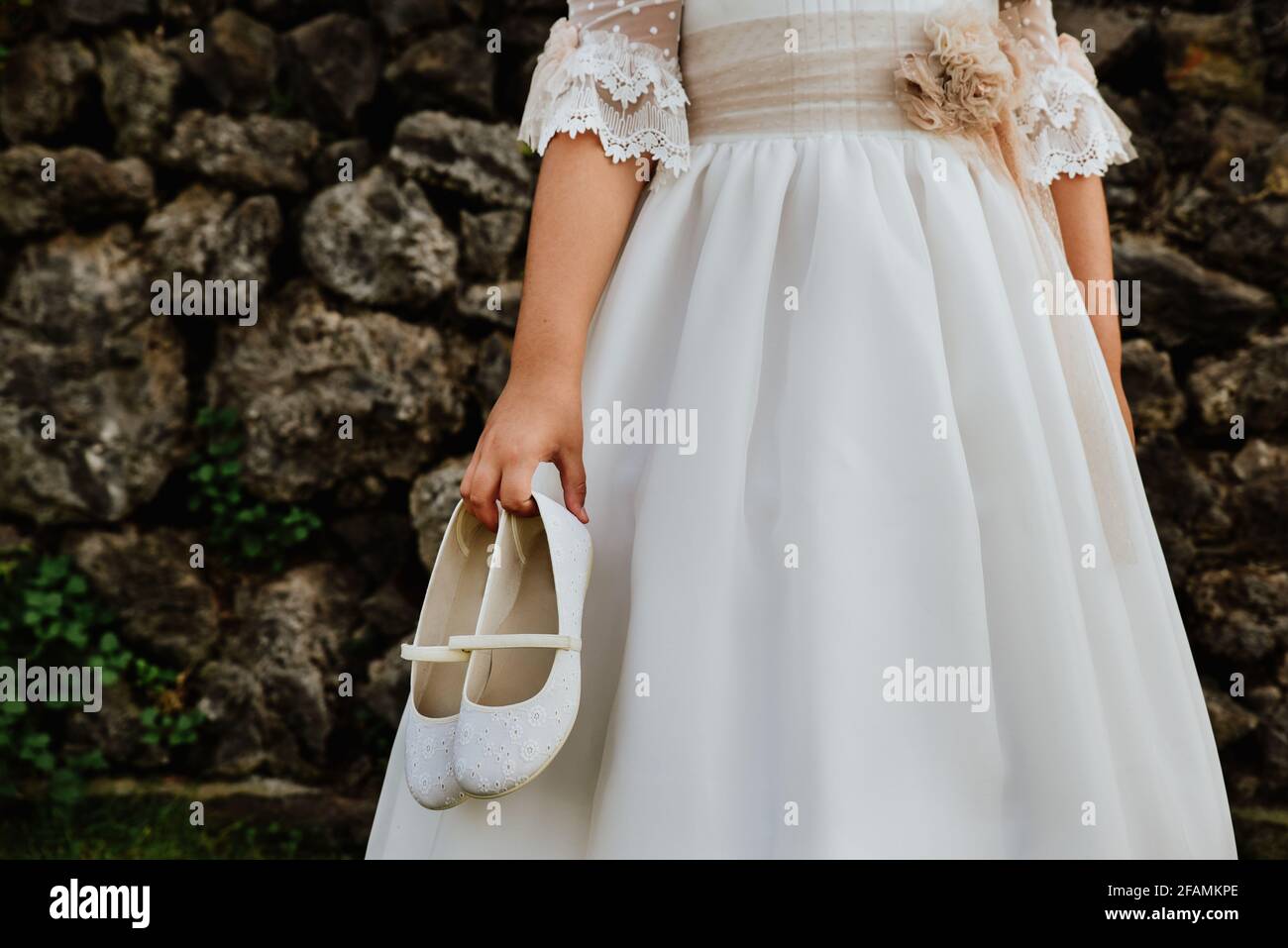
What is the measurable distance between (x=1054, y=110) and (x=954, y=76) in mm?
274

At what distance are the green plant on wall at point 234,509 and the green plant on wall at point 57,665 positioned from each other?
328 mm

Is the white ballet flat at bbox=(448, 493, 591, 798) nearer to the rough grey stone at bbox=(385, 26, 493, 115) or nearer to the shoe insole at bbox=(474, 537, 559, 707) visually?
the shoe insole at bbox=(474, 537, 559, 707)

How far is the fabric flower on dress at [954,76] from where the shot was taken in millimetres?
1190

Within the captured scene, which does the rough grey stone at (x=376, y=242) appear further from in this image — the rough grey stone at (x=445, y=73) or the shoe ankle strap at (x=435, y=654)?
the shoe ankle strap at (x=435, y=654)

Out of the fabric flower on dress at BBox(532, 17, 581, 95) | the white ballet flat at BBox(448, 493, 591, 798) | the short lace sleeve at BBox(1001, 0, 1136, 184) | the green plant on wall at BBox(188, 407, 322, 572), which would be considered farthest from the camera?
the green plant on wall at BBox(188, 407, 322, 572)

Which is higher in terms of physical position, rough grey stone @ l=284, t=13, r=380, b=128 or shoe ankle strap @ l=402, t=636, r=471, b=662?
rough grey stone @ l=284, t=13, r=380, b=128

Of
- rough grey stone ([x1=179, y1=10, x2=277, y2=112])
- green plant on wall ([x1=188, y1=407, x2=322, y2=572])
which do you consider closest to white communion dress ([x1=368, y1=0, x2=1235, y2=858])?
green plant on wall ([x1=188, y1=407, x2=322, y2=572])

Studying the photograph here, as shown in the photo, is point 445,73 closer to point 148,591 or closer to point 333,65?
point 333,65

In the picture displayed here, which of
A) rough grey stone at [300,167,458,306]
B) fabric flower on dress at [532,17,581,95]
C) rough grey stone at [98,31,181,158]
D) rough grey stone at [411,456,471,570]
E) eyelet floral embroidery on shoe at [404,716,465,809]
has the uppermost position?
rough grey stone at [98,31,181,158]

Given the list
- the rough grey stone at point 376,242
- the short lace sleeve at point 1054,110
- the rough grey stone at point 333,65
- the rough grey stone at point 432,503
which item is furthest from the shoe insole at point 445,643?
the rough grey stone at point 333,65

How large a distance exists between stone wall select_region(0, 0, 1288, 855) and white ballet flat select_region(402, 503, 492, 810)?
1.57 metres

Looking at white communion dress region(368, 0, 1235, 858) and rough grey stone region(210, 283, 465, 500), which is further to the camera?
rough grey stone region(210, 283, 465, 500)

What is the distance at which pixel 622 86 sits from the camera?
1.22m

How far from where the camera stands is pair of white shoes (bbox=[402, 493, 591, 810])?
99 centimetres
